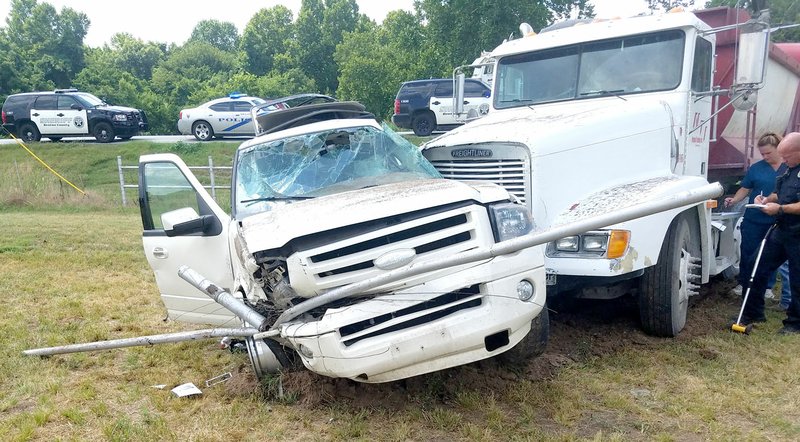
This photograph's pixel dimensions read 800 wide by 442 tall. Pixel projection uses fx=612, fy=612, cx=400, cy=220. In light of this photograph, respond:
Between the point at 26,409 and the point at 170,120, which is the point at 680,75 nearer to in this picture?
the point at 26,409

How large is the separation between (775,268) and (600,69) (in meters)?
2.35

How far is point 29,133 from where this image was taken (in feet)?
72.3

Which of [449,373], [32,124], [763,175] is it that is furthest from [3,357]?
[32,124]

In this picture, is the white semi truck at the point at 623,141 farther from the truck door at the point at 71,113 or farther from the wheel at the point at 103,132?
the truck door at the point at 71,113

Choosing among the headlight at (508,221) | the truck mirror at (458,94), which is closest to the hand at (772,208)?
the headlight at (508,221)

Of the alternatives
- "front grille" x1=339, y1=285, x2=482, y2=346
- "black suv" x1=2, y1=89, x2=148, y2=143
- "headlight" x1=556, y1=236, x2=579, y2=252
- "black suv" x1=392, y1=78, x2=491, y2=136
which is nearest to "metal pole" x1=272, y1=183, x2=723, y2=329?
"front grille" x1=339, y1=285, x2=482, y2=346

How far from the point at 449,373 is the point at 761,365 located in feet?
7.53

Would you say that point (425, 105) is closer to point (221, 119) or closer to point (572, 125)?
point (221, 119)

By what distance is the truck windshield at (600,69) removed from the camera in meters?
5.49

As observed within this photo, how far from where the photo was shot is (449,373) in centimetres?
424

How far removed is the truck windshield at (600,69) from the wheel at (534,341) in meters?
2.56

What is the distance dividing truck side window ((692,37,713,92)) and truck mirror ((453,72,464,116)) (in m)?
2.41

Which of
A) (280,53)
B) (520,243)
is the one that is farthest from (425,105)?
(280,53)

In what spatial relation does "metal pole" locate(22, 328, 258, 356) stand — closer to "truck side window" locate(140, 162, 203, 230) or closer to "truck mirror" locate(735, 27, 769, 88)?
"truck side window" locate(140, 162, 203, 230)
